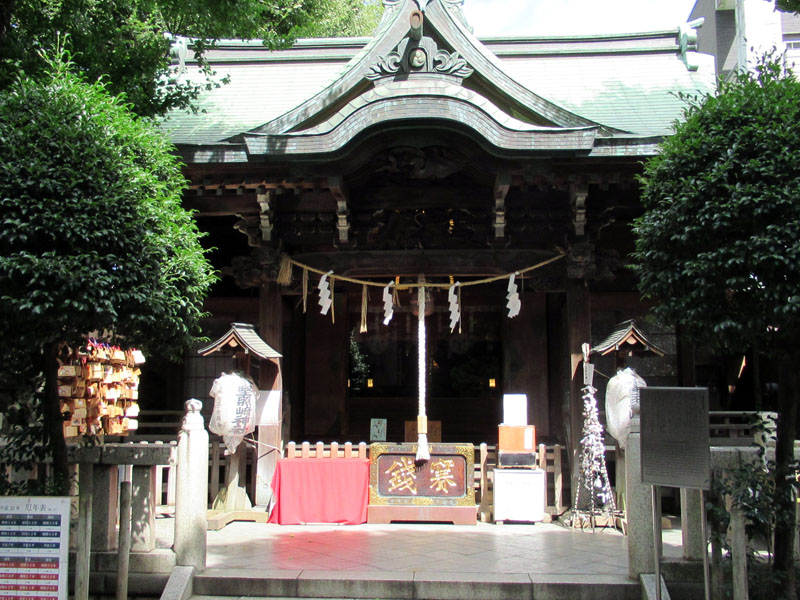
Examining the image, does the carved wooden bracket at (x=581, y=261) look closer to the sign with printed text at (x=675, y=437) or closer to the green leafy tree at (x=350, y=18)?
the sign with printed text at (x=675, y=437)

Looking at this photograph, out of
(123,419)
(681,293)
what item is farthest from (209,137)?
(681,293)

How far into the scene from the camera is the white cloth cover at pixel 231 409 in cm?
887

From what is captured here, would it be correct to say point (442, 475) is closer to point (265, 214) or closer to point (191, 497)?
point (191, 497)

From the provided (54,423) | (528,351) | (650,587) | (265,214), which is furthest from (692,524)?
(265,214)

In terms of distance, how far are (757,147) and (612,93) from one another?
22.0 ft

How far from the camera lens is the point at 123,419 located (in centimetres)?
985

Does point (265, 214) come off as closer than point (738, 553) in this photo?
No

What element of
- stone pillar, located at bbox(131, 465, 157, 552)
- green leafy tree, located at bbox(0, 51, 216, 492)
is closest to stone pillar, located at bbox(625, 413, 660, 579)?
green leafy tree, located at bbox(0, 51, 216, 492)

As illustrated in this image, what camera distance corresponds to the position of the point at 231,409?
888 cm

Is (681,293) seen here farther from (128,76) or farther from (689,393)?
(128,76)

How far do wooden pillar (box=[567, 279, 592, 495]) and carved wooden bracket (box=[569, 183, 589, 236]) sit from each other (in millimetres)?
879

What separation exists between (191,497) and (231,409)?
2.50 metres

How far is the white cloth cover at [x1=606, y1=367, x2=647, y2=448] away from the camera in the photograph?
858cm

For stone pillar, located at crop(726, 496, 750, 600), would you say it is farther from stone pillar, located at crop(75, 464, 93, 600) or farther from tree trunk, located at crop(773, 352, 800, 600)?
stone pillar, located at crop(75, 464, 93, 600)
